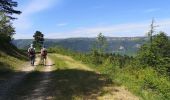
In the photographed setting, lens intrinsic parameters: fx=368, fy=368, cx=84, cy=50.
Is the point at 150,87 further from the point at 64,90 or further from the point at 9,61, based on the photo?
the point at 9,61

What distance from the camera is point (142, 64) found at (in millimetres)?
67938

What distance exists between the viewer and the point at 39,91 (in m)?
18.9

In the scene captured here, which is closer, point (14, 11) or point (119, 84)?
point (119, 84)

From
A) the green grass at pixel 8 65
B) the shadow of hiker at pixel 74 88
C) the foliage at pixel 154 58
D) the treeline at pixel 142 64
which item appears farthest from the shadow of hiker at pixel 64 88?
the foliage at pixel 154 58

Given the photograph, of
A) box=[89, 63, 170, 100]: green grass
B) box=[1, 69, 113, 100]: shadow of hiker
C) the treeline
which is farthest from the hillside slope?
box=[89, 63, 170, 100]: green grass

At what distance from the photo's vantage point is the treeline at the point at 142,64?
21797 mm

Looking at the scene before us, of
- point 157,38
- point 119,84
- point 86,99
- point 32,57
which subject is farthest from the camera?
point 157,38

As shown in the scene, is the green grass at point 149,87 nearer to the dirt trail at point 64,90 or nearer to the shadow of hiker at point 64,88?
the dirt trail at point 64,90

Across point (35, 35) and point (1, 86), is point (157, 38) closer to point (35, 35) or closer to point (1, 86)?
point (1, 86)

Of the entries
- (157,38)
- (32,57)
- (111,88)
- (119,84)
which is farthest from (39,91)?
(157,38)

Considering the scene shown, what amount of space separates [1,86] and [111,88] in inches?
243

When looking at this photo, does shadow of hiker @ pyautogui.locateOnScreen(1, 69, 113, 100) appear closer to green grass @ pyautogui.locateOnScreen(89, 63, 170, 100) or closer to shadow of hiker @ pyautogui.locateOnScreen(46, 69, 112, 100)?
shadow of hiker @ pyautogui.locateOnScreen(46, 69, 112, 100)

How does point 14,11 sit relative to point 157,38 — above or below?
above

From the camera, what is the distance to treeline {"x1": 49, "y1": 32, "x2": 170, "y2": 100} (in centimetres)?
2180
